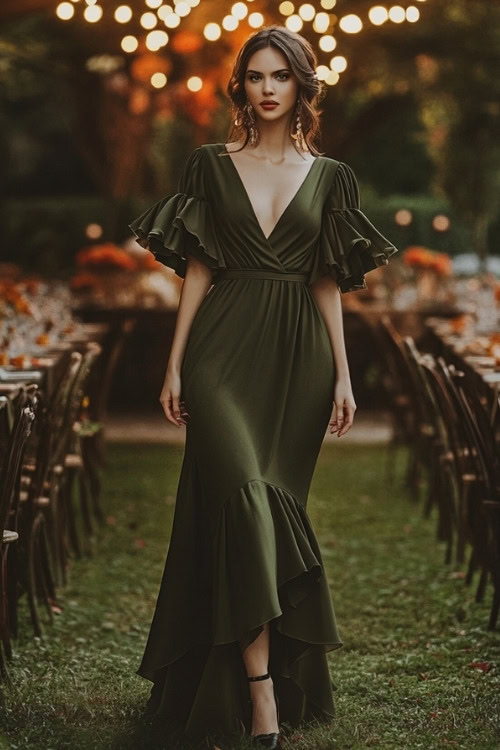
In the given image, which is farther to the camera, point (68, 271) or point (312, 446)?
point (68, 271)

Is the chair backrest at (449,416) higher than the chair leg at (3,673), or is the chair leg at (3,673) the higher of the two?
the chair backrest at (449,416)

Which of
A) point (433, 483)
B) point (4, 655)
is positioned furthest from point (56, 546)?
point (433, 483)

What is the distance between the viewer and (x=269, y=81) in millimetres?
3947

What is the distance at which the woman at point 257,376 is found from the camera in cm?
386

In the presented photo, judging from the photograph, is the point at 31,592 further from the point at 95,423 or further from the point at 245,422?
the point at 95,423

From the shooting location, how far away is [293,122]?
4074 millimetres

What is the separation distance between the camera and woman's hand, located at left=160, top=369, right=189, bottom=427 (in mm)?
3984

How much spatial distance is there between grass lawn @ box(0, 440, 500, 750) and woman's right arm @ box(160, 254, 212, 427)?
3.03ft

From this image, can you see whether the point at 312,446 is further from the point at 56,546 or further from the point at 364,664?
the point at 56,546

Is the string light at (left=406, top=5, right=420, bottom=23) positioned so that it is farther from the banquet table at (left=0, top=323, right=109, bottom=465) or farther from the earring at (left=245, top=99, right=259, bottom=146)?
the earring at (left=245, top=99, right=259, bottom=146)

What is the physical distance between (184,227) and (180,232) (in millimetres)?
19

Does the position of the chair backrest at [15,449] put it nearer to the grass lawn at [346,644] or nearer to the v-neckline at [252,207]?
the grass lawn at [346,644]

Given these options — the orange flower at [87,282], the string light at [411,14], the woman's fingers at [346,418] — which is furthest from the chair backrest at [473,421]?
the orange flower at [87,282]

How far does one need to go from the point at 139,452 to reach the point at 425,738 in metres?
6.62
